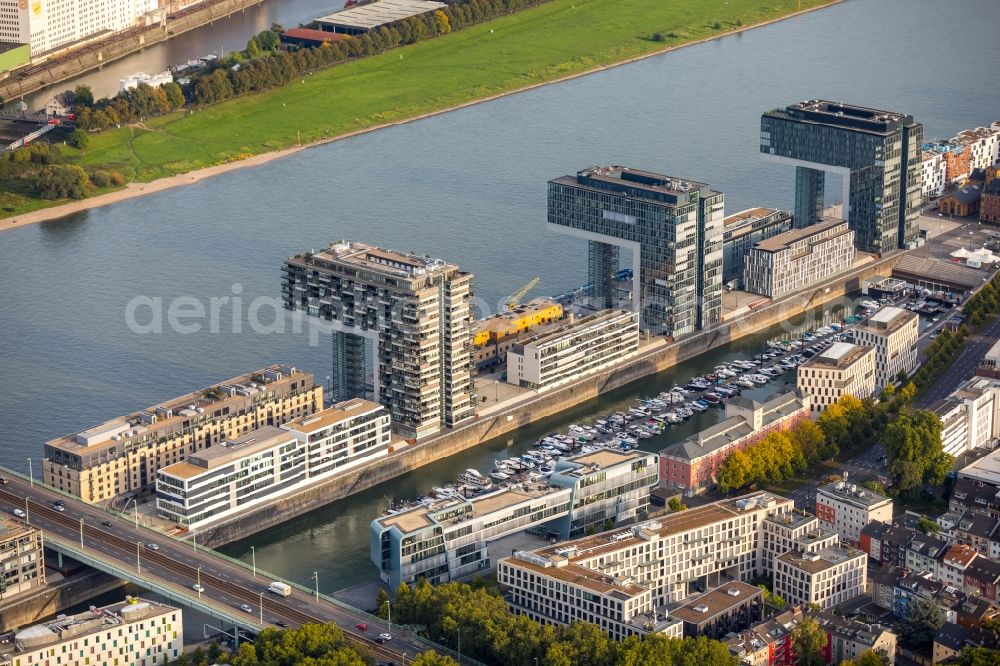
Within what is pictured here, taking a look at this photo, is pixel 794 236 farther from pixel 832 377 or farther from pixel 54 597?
pixel 54 597

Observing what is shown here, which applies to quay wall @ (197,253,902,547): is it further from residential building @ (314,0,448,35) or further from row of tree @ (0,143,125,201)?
residential building @ (314,0,448,35)

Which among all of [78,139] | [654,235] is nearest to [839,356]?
[654,235]

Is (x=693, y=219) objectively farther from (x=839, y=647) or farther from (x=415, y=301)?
(x=839, y=647)

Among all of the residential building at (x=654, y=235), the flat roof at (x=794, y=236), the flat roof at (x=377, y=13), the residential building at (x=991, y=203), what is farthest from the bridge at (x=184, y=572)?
the flat roof at (x=377, y=13)

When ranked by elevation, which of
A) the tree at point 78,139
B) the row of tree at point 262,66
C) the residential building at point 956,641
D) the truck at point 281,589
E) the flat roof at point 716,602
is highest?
the row of tree at point 262,66

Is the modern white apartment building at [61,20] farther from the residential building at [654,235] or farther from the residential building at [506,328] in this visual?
the residential building at [506,328]

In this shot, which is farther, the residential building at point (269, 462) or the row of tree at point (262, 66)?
the row of tree at point (262, 66)

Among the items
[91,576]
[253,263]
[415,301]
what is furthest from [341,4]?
[91,576]
